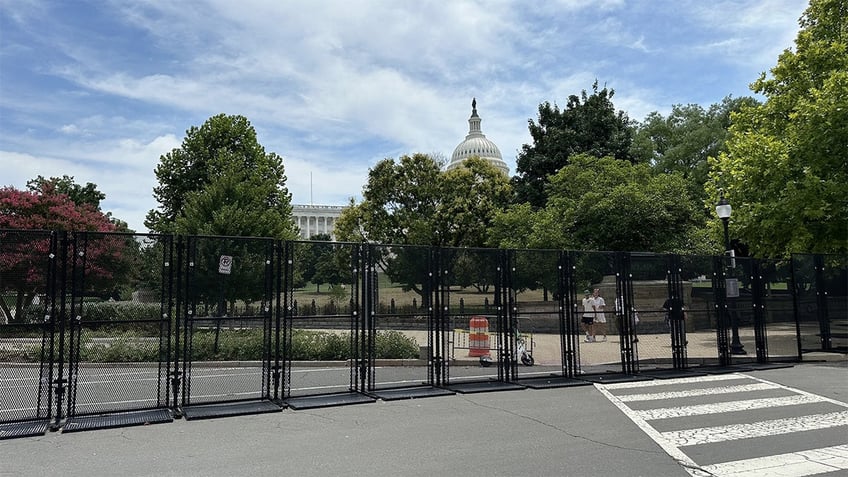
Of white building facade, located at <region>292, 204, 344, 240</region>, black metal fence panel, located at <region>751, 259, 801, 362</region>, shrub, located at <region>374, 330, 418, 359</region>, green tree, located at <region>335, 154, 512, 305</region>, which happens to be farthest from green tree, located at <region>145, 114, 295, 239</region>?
white building facade, located at <region>292, 204, 344, 240</region>

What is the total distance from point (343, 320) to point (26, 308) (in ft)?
17.3

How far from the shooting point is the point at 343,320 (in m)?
11.5

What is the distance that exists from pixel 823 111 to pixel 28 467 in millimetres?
21432

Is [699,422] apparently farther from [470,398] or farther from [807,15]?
[807,15]

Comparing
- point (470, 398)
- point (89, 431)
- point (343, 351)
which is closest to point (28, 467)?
point (89, 431)

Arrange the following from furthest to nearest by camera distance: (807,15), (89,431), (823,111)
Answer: (807,15)
(823,111)
(89,431)

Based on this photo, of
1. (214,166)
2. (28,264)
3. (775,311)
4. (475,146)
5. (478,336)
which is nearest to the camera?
(28,264)

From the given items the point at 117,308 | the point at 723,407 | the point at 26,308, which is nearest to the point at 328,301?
the point at 117,308

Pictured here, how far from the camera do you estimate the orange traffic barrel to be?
13.3 metres

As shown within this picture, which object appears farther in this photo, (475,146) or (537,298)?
(475,146)

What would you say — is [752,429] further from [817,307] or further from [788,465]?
[817,307]

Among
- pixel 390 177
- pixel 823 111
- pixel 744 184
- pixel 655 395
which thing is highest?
pixel 390 177

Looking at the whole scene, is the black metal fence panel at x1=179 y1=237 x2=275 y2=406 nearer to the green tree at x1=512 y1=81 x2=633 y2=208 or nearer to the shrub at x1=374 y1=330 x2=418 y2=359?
the shrub at x1=374 y1=330 x2=418 y2=359

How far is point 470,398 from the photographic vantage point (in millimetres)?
10961
